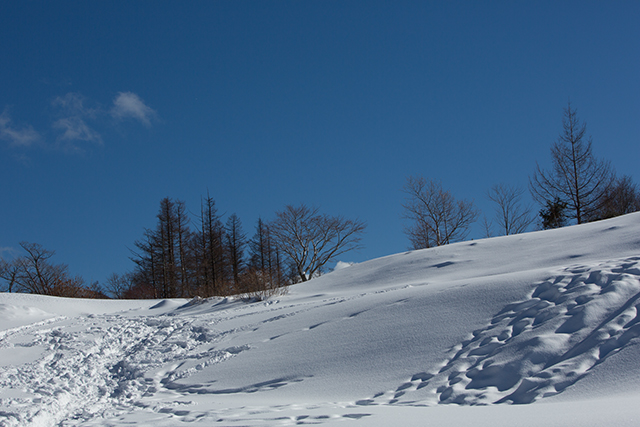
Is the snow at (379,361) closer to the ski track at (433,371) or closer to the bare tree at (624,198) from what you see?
the ski track at (433,371)

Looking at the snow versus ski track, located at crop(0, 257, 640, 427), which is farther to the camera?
ski track, located at crop(0, 257, 640, 427)

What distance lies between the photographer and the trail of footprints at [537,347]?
362 cm

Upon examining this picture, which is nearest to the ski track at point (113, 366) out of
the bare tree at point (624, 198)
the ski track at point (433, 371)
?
the ski track at point (433, 371)

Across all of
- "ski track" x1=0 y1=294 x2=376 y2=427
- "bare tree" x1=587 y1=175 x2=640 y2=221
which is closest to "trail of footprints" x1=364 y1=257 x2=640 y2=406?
"ski track" x1=0 y1=294 x2=376 y2=427

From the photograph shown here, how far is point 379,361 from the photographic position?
476 centimetres

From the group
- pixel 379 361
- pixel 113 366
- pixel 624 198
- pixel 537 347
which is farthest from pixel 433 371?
pixel 624 198

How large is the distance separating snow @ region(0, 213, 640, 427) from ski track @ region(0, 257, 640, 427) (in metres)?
0.02

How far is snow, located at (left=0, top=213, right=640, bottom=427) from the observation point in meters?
3.41

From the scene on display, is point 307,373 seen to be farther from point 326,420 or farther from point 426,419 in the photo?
point 426,419

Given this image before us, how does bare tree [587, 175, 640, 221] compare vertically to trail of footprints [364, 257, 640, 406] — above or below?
above

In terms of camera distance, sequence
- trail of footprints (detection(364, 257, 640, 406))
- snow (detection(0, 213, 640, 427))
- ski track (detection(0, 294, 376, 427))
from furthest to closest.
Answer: ski track (detection(0, 294, 376, 427)) < trail of footprints (detection(364, 257, 640, 406)) < snow (detection(0, 213, 640, 427))

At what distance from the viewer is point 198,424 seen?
3609 millimetres

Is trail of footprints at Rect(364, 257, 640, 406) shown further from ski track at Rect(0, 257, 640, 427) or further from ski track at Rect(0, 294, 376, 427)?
ski track at Rect(0, 294, 376, 427)

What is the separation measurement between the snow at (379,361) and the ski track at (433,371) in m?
0.02
